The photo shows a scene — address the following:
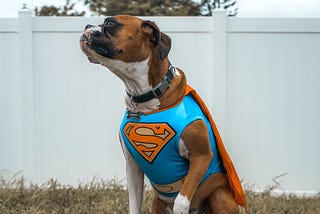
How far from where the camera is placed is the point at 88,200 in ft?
16.4

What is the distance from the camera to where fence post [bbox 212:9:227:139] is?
222 inches

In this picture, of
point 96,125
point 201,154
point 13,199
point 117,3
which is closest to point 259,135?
point 96,125

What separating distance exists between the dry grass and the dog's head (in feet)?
7.44

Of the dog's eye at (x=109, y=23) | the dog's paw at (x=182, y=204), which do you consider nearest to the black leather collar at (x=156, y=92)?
the dog's eye at (x=109, y=23)

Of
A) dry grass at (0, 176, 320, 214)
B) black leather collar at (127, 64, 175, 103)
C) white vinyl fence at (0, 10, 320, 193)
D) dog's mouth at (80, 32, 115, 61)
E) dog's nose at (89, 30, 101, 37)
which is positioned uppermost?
dog's nose at (89, 30, 101, 37)

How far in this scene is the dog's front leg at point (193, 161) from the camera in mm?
2600

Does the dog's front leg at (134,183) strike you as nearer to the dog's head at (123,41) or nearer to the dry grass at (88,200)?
the dog's head at (123,41)

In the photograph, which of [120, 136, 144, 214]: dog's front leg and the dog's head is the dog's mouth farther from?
[120, 136, 144, 214]: dog's front leg

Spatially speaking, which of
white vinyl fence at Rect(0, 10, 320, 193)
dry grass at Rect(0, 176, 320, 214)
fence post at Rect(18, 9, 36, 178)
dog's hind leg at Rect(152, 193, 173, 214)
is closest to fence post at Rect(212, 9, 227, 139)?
white vinyl fence at Rect(0, 10, 320, 193)

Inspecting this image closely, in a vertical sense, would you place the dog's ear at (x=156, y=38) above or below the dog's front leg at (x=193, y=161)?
above

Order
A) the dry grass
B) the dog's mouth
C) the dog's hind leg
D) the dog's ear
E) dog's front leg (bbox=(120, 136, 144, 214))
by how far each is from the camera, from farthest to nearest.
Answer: the dry grass → the dog's hind leg → dog's front leg (bbox=(120, 136, 144, 214)) → the dog's ear → the dog's mouth

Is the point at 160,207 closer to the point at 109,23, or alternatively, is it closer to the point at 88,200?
the point at 109,23

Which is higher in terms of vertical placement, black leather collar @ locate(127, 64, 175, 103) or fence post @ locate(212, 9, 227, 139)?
black leather collar @ locate(127, 64, 175, 103)

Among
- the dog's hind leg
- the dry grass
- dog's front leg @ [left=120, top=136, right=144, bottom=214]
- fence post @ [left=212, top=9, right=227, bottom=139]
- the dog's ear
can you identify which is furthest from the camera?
fence post @ [left=212, top=9, right=227, bottom=139]
